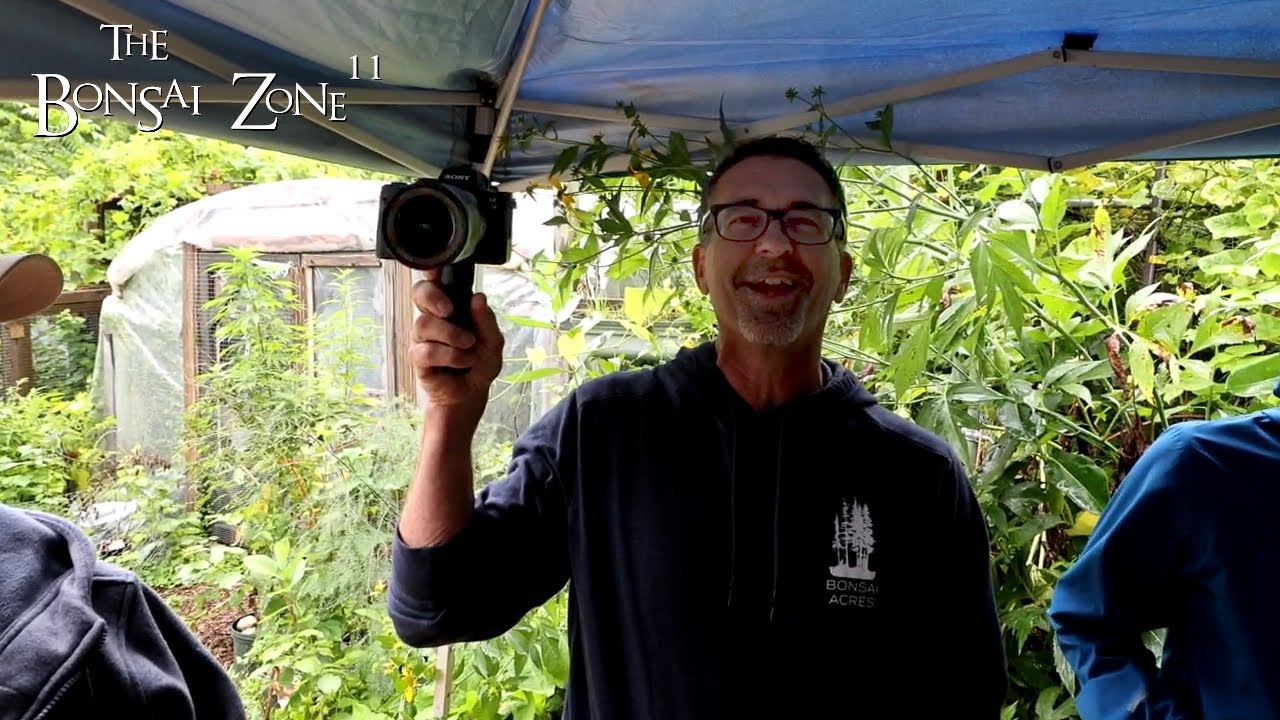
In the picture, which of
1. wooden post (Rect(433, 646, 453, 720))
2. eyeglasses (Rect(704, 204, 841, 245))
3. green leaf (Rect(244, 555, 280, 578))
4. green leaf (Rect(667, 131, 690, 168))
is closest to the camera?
eyeglasses (Rect(704, 204, 841, 245))

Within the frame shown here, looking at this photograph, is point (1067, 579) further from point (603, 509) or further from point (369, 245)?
point (369, 245)

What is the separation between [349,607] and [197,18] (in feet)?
6.41

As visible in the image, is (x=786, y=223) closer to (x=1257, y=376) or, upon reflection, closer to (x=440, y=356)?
(x=440, y=356)

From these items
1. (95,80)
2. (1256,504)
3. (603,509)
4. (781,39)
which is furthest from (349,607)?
(1256,504)

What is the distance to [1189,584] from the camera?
3.52 feet

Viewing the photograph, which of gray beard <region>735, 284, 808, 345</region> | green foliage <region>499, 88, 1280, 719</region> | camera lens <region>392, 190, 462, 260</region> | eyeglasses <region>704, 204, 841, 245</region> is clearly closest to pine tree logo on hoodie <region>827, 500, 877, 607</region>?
gray beard <region>735, 284, 808, 345</region>

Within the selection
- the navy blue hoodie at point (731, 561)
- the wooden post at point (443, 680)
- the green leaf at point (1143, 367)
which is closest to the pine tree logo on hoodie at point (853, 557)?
the navy blue hoodie at point (731, 561)

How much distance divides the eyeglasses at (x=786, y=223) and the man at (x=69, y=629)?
753 mm

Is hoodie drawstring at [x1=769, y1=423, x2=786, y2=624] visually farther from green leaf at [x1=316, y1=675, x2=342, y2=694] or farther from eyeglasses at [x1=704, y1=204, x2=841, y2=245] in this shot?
green leaf at [x1=316, y1=675, x2=342, y2=694]

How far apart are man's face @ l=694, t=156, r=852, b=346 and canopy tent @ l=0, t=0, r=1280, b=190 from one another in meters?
0.20

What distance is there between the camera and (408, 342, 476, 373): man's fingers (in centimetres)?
87

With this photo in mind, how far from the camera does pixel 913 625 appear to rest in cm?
101

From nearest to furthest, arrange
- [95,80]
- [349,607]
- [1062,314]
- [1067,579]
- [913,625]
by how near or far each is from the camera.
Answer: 1. [95,80]
2. [913,625]
3. [1067,579]
4. [1062,314]
5. [349,607]

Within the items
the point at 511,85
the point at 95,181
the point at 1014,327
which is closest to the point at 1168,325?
the point at 1014,327
